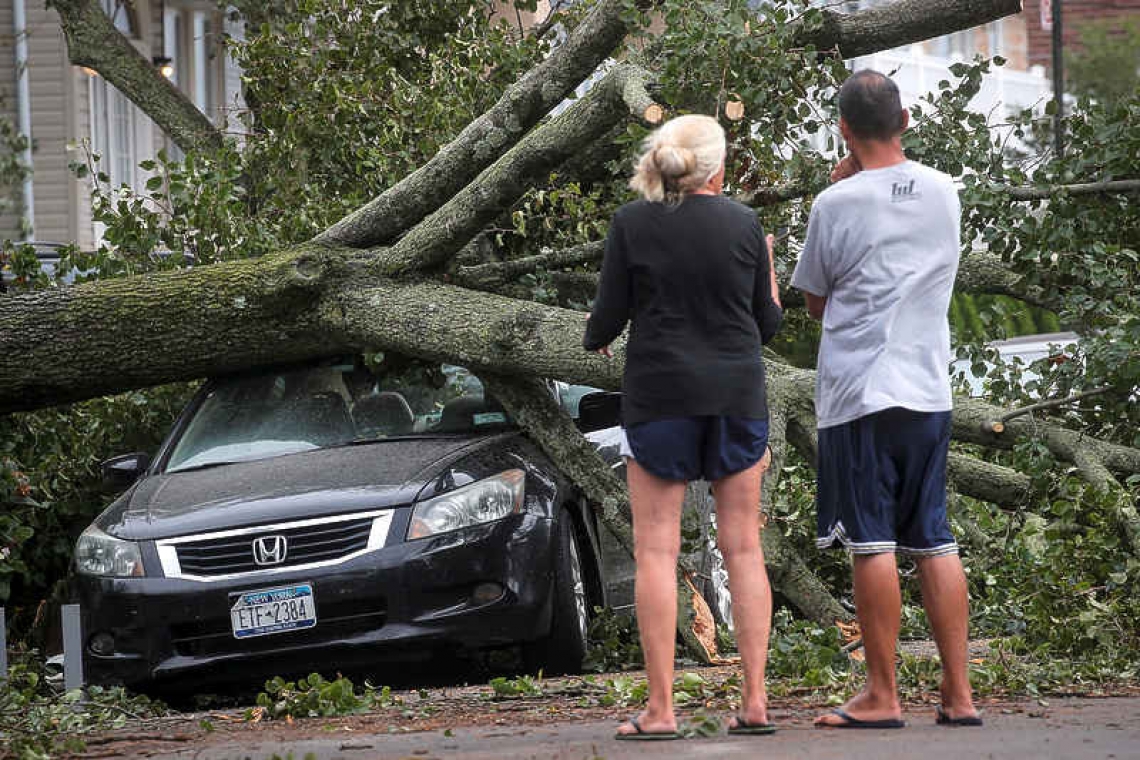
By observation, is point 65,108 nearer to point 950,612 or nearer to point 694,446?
point 694,446

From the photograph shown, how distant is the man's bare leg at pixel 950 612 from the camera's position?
5.57 metres

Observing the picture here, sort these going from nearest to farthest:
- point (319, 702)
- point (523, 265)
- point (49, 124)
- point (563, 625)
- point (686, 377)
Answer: point (686, 377), point (319, 702), point (563, 625), point (523, 265), point (49, 124)

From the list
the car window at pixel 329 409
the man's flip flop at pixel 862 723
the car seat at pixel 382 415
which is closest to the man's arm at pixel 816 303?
the man's flip flop at pixel 862 723

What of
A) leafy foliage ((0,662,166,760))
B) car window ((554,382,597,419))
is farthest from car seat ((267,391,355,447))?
leafy foliage ((0,662,166,760))

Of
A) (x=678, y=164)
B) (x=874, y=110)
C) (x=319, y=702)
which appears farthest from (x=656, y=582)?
(x=319, y=702)

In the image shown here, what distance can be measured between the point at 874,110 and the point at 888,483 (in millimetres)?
1053

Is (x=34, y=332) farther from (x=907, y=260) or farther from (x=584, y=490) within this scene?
(x=907, y=260)

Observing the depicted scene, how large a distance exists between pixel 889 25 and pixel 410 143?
314cm

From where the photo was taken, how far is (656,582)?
540 centimetres

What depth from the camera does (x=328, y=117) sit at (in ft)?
36.9

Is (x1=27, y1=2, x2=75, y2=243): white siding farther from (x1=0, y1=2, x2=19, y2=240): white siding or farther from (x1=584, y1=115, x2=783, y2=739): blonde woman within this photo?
(x1=584, y1=115, x2=783, y2=739): blonde woman

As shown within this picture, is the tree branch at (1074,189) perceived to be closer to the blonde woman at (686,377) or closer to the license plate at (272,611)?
the blonde woman at (686,377)

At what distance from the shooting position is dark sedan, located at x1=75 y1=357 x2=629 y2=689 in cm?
770

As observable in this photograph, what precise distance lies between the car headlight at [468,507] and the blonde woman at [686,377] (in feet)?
7.77
